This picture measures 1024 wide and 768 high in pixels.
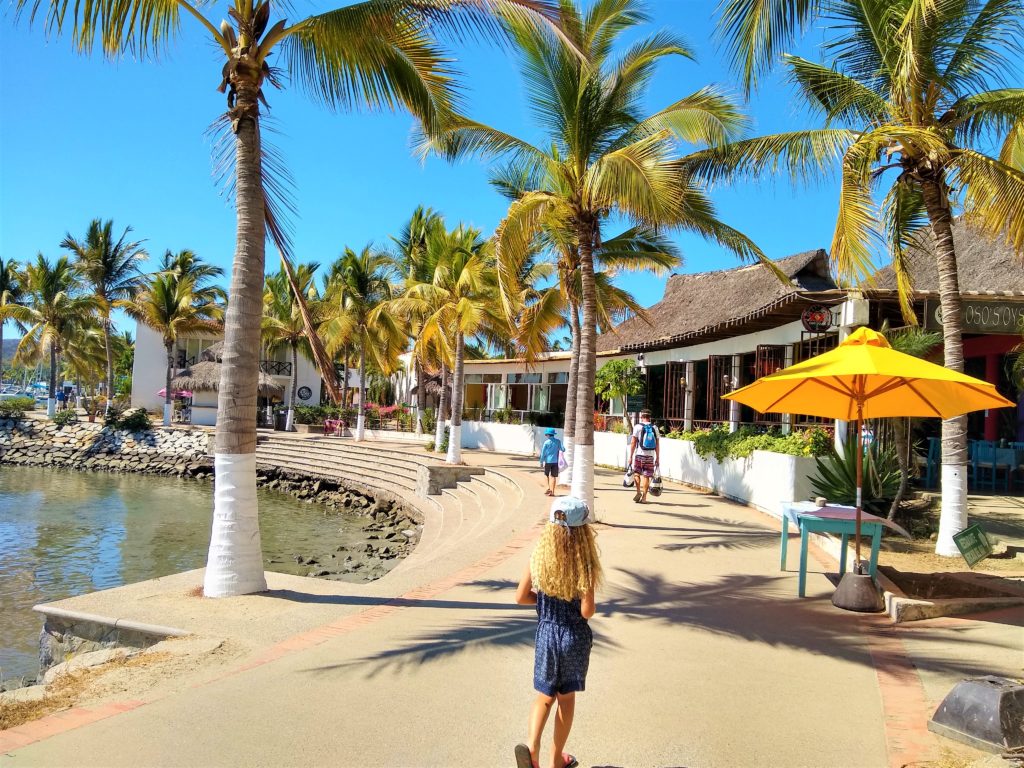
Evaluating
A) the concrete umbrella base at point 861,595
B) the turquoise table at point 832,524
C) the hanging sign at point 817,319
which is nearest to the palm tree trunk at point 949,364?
the turquoise table at point 832,524

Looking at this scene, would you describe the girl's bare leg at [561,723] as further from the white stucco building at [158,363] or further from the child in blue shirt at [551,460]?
the white stucco building at [158,363]

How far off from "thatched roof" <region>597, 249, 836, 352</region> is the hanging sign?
2306 millimetres

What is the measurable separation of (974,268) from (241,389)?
15133 mm

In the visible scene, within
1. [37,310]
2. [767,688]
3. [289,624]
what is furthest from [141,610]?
[37,310]

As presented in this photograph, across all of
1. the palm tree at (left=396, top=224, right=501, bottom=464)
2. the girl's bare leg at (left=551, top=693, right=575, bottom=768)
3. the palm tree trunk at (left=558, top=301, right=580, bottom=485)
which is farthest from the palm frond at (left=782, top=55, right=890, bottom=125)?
the palm tree at (left=396, top=224, right=501, bottom=464)

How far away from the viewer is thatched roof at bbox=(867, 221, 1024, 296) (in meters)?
14.4

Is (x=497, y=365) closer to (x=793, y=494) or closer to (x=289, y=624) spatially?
(x=793, y=494)

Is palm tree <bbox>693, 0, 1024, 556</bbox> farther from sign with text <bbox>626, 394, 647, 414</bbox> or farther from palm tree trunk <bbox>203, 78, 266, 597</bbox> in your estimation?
sign with text <bbox>626, 394, 647, 414</bbox>

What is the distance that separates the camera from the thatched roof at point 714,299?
19.8 metres

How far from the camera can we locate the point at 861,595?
261 inches

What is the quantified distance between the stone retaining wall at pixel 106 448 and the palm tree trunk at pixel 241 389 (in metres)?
25.7

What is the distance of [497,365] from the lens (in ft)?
112

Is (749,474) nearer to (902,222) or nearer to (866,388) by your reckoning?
(902,222)

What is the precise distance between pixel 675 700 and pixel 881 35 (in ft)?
28.4
